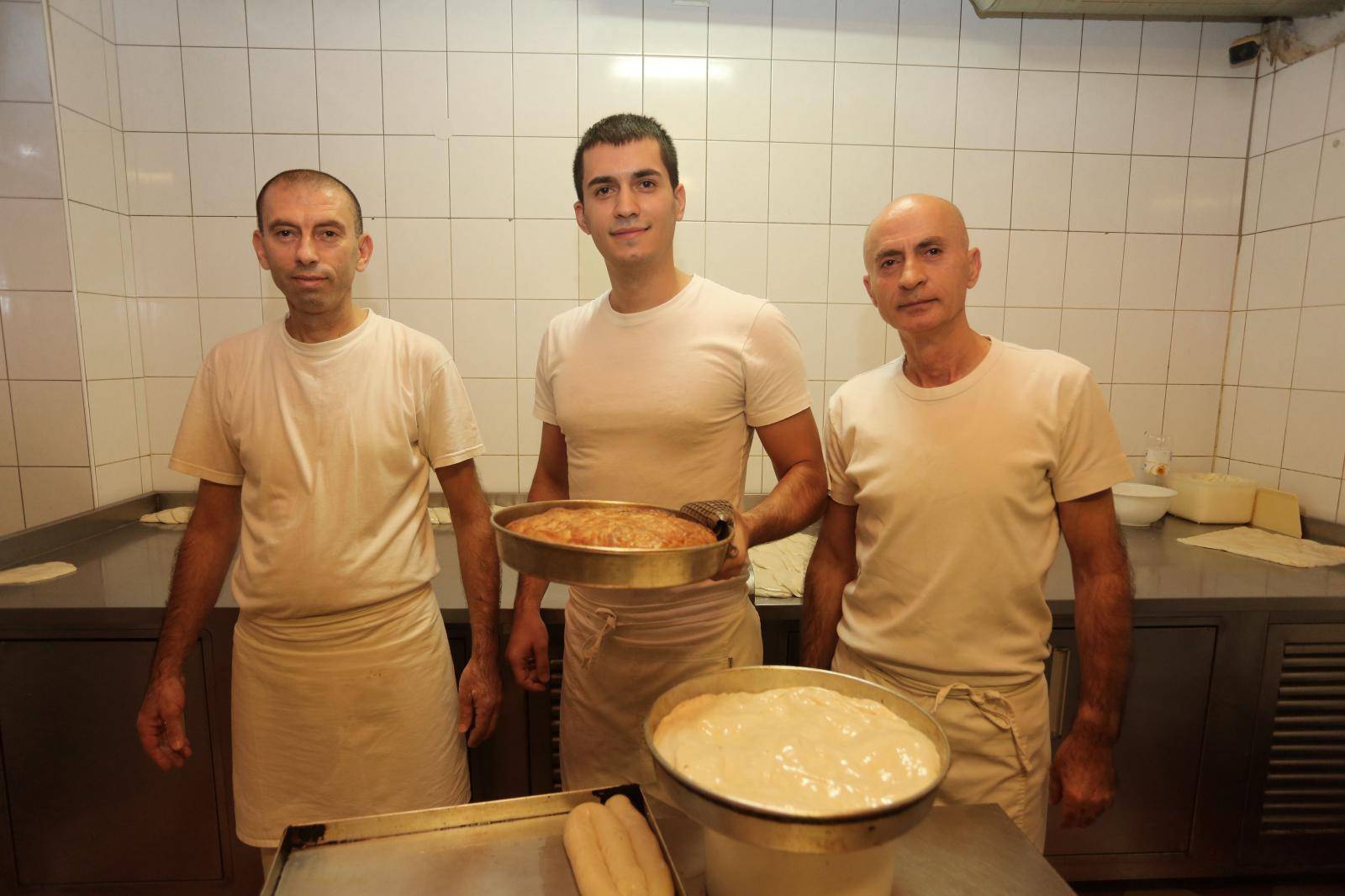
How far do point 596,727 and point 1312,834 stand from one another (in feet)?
7.64

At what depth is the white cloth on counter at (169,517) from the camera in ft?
8.55

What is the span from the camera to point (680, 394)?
1464 mm

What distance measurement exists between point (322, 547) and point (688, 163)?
1.94 m

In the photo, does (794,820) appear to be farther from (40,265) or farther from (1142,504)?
(40,265)

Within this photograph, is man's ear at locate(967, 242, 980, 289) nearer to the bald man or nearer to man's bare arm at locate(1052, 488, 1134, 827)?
the bald man

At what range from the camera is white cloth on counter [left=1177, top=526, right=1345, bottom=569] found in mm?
2223

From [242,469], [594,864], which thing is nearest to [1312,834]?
[594,864]

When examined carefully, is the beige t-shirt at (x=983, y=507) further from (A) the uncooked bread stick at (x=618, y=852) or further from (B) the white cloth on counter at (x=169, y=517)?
(B) the white cloth on counter at (x=169, y=517)

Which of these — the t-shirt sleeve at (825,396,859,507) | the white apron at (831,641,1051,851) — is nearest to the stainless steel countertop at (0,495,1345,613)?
the t-shirt sleeve at (825,396,859,507)

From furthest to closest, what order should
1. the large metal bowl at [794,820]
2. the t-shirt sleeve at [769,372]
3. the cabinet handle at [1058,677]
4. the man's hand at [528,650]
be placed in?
the cabinet handle at [1058,677] → the man's hand at [528,650] → the t-shirt sleeve at [769,372] → the large metal bowl at [794,820]

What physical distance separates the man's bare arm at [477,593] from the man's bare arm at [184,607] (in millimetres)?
515

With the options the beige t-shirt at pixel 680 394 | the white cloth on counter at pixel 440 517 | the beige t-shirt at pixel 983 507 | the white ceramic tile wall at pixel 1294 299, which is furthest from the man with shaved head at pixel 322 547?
the white ceramic tile wall at pixel 1294 299

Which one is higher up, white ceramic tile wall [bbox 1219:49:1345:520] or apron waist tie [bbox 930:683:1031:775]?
white ceramic tile wall [bbox 1219:49:1345:520]

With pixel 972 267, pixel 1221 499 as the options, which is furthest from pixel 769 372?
pixel 1221 499
